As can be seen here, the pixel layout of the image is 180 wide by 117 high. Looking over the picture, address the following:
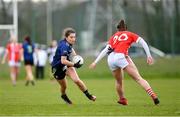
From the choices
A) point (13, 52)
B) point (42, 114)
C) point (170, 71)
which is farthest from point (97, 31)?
point (42, 114)

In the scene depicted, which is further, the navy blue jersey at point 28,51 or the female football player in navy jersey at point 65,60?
the navy blue jersey at point 28,51

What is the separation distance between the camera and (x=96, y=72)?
4228 cm

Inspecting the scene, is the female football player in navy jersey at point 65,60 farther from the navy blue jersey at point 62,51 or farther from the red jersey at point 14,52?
the red jersey at point 14,52

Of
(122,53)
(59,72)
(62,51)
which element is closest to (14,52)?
(59,72)

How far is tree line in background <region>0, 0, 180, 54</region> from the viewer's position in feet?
149

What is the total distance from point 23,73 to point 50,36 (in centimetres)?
449

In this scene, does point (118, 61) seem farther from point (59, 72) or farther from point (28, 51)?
point (28, 51)

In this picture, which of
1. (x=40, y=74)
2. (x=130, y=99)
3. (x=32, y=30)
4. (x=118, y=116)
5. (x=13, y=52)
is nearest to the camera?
(x=118, y=116)

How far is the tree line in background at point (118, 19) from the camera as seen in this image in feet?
149

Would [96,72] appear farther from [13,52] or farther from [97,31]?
[13,52]

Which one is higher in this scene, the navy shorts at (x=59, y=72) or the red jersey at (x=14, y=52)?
the navy shorts at (x=59, y=72)

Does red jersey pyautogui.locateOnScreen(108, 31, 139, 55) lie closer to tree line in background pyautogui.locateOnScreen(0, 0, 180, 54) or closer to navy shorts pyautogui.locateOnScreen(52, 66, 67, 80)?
navy shorts pyautogui.locateOnScreen(52, 66, 67, 80)

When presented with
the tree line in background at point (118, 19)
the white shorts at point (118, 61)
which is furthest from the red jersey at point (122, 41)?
the tree line in background at point (118, 19)

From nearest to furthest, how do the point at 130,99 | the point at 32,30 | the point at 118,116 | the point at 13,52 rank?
the point at 118,116 < the point at 130,99 < the point at 13,52 < the point at 32,30
